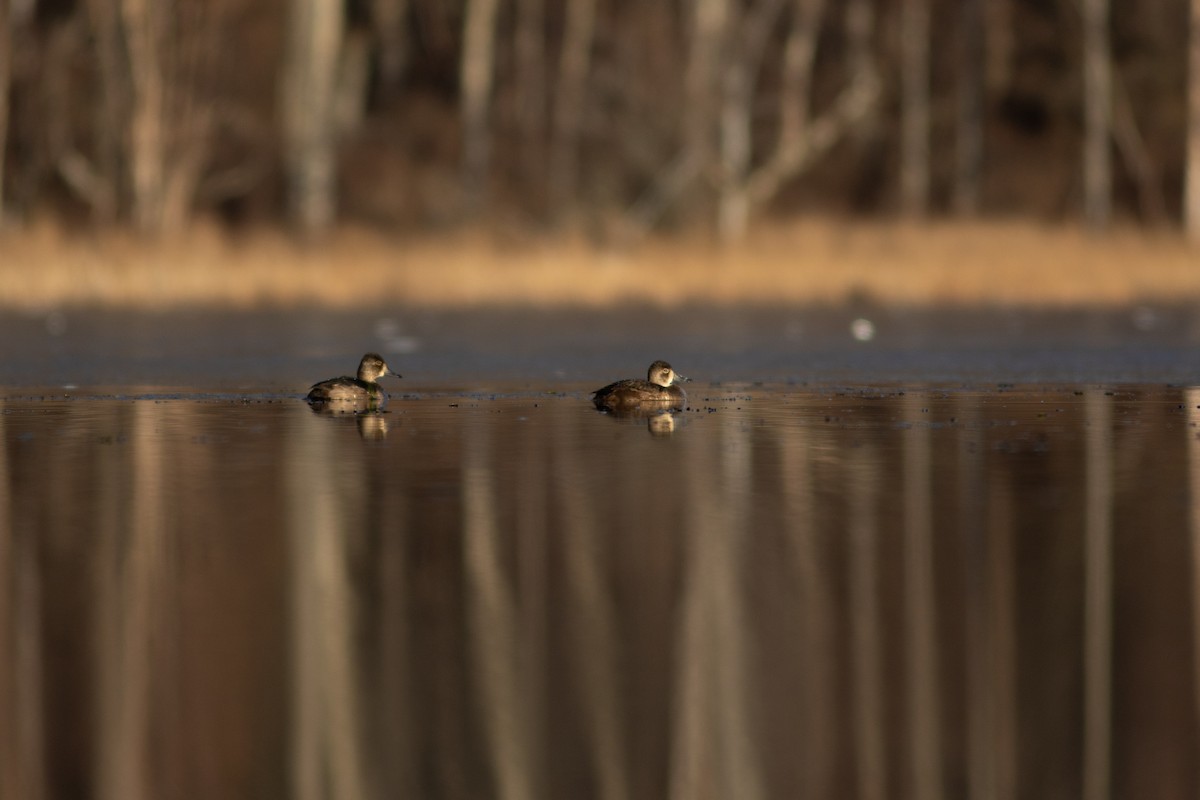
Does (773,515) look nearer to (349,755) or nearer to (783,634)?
(783,634)

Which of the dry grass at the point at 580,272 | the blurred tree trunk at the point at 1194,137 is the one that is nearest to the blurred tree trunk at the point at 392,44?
the blurred tree trunk at the point at 1194,137

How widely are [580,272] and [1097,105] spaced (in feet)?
52.9

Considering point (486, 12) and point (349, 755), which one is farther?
point (486, 12)

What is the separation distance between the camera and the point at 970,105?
149ft

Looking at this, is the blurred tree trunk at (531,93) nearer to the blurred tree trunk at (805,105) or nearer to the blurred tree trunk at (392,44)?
the blurred tree trunk at (392,44)

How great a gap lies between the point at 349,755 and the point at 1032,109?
4370 centimetres

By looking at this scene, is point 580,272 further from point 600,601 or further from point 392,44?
point 392,44

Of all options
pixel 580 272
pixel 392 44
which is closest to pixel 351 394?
pixel 580 272

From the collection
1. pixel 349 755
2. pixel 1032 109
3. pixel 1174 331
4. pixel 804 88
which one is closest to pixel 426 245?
pixel 1174 331

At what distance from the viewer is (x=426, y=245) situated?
3075cm

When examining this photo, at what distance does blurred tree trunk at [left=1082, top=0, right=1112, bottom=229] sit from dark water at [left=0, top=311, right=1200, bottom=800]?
25.4 m

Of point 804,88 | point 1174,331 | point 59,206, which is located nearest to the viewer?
point 1174,331

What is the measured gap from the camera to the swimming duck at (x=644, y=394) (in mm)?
15180

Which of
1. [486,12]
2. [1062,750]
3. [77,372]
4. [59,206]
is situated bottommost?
[1062,750]
